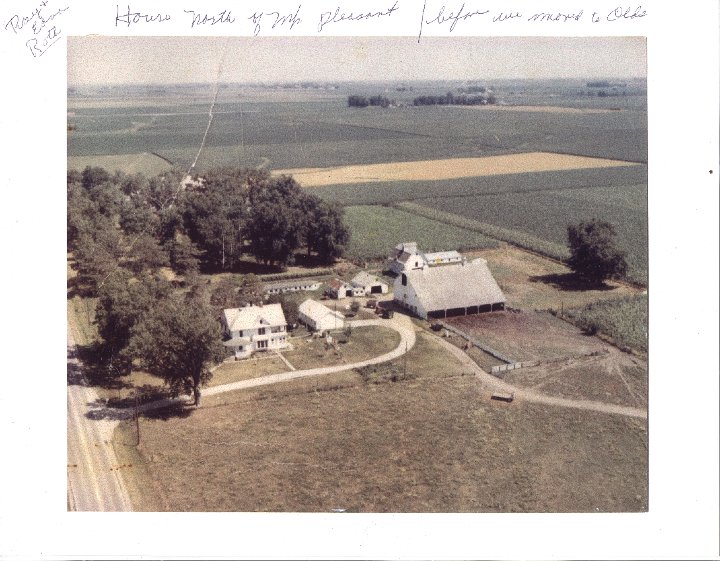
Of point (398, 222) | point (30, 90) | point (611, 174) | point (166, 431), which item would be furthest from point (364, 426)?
point (611, 174)

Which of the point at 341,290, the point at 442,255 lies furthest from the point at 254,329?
the point at 442,255

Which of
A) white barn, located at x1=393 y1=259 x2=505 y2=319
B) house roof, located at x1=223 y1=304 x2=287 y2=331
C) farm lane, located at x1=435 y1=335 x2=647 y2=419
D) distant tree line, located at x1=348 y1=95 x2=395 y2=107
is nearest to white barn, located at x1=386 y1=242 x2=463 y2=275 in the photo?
white barn, located at x1=393 y1=259 x2=505 y2=319

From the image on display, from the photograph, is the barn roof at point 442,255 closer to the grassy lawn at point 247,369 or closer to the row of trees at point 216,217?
the row of trees at point 216,217

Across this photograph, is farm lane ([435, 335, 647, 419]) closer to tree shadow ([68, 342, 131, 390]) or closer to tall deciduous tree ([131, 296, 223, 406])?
tall deciduous tree ([131, 296, 223, 406])

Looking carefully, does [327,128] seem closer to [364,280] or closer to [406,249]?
[406,249]

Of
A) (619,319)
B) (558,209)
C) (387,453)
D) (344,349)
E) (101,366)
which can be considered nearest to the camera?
(387,453)

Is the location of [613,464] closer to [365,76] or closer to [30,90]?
[365,76]

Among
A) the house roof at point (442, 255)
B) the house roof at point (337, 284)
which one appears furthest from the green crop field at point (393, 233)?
the house roof at point (337, 284)
